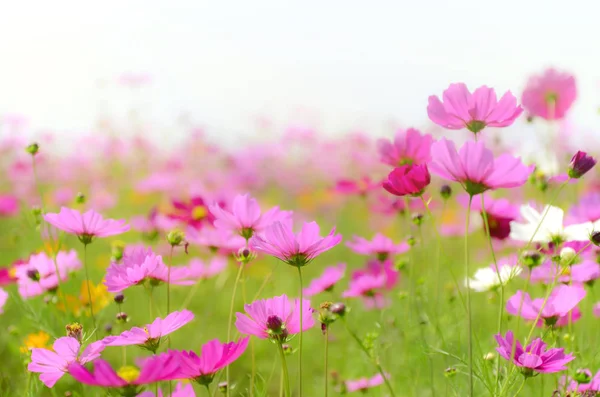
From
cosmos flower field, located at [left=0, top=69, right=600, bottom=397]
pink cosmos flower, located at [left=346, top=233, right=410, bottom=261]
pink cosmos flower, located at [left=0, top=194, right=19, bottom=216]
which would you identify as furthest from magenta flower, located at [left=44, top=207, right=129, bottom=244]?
pink cosmos flower, located at [left=0, top=194, right=19, bottom=216]

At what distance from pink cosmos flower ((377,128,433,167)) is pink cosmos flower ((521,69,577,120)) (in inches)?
9.4

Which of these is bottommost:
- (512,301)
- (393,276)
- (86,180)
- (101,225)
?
(86,180)

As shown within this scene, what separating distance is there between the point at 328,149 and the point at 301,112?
1079 mm

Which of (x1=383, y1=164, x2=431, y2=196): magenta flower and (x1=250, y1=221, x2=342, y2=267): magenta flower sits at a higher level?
(x1=383, y1=164, x2=431, y2=196): magenta flower

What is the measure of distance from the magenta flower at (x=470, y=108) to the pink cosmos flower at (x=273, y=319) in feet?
0.92

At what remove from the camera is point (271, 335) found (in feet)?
2.22

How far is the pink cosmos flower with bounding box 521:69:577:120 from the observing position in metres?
1.11

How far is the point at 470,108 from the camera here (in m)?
0.75

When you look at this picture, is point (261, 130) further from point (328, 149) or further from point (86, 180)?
point (86, 180)

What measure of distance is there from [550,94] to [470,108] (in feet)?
1.54

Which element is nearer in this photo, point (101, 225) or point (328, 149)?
point (101, 225)

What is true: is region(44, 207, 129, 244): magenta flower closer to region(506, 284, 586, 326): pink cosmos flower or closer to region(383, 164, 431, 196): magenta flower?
region(383, 164, 431, 196): magenta flower

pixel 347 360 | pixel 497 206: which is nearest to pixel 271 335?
pixel 497 206

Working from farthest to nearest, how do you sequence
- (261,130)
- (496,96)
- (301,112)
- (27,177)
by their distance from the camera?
(301,112) → (261,130) → (27,177) → (496,96)
